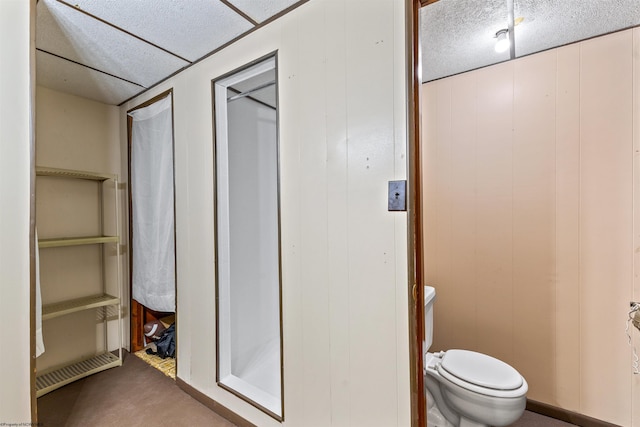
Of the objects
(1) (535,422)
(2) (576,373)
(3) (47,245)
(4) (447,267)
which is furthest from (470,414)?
(3) (47,245)

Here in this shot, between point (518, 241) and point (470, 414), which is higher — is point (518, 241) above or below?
above

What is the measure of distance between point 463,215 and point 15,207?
255 centimetres

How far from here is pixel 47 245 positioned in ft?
6.80

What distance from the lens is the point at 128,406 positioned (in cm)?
194

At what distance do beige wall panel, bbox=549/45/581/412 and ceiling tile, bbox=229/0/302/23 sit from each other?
1659 millimetres

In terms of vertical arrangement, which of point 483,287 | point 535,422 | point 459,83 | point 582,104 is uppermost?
point 459,83

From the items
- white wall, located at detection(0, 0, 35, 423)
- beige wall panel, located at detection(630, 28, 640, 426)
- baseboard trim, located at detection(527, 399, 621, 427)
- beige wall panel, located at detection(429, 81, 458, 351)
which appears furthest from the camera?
beige wall panel, located at detection(429, 81, 458, 351)

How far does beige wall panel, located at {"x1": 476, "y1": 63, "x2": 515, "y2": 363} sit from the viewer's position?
200 cm

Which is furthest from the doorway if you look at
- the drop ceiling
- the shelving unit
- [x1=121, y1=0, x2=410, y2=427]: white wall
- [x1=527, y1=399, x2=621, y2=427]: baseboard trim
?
[x1=527, y1=399, x2=621, y2=427]: baseboard trim

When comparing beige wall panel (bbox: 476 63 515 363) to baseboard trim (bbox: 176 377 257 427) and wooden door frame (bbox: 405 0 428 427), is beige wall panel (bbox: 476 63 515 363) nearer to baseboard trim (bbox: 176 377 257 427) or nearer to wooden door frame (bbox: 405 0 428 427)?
wooden door frame (bbox: 405 0 428 427)

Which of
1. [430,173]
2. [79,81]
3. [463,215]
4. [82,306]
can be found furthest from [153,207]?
[463,215]

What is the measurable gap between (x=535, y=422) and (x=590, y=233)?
3.91 feet

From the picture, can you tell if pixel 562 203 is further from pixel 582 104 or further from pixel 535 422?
pixel 535 422

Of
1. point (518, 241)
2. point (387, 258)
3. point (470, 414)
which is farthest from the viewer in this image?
point (518, 241)
